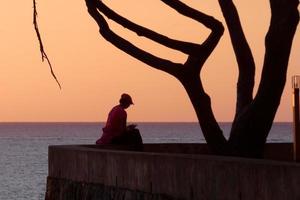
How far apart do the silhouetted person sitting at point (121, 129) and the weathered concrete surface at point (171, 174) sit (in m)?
0.28

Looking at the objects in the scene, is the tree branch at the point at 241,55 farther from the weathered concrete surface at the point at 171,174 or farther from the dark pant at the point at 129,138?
the weathered concrete surface at the point at 171,174

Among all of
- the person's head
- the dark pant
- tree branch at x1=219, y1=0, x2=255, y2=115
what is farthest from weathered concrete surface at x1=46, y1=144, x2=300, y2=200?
tree branch at x1=219, y1=0, x2=255, y2=115

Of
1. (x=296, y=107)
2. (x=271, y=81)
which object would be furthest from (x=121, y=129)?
(x=296, y=107)

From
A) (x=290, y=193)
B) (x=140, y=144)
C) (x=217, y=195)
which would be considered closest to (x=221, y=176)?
(x=217, y=195)

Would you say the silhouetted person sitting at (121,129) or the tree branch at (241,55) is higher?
the tree branch at (241,55)

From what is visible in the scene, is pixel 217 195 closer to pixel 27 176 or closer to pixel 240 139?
pixel 240 139

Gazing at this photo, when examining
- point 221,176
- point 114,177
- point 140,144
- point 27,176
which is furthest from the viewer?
point 27,176

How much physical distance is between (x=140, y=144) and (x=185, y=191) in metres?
5.43

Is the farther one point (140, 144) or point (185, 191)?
point (140, 144)

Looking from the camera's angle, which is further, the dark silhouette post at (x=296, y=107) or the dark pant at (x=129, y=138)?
the dark pant at (x=129, y=138)

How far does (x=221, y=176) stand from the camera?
12961 mm

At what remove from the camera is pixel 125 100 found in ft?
62.3

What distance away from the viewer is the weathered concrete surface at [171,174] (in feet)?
39.4

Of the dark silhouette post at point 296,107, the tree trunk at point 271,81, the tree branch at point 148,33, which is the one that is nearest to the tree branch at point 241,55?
the tree branch at point 148,33
